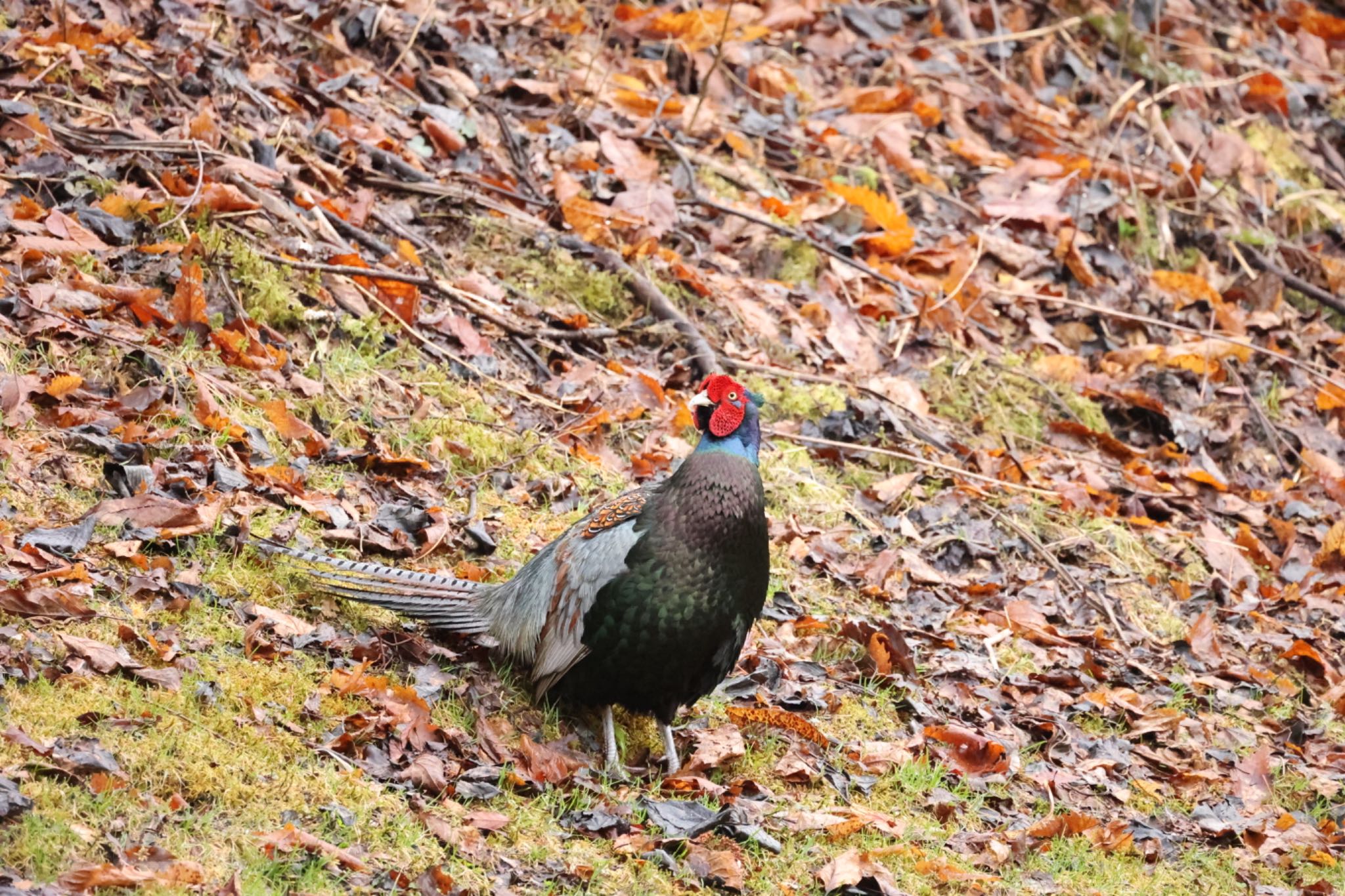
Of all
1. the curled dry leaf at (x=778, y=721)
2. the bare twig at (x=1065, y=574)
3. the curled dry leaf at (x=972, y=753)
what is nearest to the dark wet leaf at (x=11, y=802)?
the curled dry leaf at (x=778, y=721)

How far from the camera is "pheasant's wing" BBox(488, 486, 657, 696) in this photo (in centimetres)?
477

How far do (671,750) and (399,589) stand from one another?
1090 millimetres

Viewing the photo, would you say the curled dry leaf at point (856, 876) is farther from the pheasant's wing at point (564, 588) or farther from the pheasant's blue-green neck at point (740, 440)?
the pheasant's blue-green neck at point (740, 440)

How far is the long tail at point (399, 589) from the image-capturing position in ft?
16.1

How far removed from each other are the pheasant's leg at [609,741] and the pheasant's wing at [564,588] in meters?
0.23

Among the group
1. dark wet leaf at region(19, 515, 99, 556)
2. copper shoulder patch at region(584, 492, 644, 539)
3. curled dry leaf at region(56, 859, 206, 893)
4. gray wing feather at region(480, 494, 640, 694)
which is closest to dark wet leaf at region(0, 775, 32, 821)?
curled dry leaf at region(56, 859, 206, 893)

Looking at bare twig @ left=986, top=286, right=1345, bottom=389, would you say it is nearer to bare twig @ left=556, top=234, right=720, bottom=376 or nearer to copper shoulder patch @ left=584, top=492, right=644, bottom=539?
bare twig @ left=556, top=234, right=720, bottom=376

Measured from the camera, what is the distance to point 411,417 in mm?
6066

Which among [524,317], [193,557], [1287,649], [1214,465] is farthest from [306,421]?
[1214,465]

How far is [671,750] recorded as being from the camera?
485 cm

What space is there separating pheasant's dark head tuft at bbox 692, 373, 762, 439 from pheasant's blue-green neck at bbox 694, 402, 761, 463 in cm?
1

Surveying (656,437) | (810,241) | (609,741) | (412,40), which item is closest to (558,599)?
(609,741)

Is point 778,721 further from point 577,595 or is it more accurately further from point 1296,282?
point 1296,282

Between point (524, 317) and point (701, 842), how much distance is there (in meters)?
3.42
